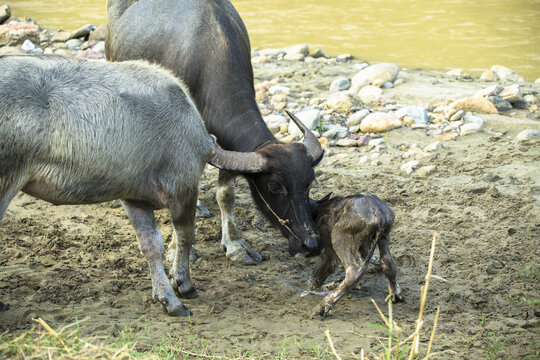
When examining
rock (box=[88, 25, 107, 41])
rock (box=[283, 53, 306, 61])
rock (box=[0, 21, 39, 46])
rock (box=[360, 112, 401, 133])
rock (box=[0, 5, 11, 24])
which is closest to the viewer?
rock (box=[360, 112, 401, 133])

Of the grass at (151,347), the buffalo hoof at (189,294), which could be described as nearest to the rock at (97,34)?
the buffalo hoof at (189,294)

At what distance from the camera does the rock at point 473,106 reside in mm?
8844

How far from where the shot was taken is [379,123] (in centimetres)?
843

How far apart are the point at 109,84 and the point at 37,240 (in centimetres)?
213

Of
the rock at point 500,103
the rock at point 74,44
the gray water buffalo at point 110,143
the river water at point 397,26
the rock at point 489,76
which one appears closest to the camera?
the gray water buffalo at point 110,143

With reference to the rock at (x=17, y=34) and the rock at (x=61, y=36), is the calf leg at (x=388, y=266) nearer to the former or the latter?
the rock at (x=17, y=34)

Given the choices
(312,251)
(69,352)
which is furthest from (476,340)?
(69,352)

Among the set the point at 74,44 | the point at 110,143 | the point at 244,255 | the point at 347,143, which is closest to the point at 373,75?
the point at 347,143

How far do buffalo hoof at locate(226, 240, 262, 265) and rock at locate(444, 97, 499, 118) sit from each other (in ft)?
13.2

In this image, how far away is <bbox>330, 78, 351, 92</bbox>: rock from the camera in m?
10.1

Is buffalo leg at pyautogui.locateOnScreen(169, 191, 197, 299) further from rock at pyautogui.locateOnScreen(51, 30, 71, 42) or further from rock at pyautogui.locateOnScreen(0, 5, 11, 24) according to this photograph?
rock at pyautogui.locateOnScreen(0, 5, 11, 24)

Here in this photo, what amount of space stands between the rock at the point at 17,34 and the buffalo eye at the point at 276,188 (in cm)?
879

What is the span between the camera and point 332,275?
18.8ft

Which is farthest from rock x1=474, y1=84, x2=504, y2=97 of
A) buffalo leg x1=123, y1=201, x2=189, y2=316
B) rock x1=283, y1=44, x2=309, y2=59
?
buffalo leg x1=123, y1=201, x2=189, y2=316
